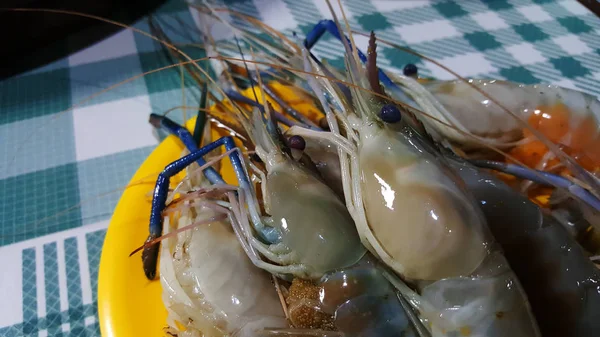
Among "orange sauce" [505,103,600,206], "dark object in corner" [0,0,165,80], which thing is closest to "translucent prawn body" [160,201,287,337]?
"orange sauce" [505,103,600,206]

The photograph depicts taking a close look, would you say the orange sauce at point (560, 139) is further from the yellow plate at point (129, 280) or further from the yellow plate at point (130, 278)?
the yellow plate at point (129, 280)

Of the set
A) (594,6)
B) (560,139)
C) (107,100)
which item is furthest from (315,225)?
(594,6)

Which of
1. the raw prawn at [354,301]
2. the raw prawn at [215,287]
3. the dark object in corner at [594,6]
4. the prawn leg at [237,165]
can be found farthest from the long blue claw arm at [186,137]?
the dark object in corner at [594,6]

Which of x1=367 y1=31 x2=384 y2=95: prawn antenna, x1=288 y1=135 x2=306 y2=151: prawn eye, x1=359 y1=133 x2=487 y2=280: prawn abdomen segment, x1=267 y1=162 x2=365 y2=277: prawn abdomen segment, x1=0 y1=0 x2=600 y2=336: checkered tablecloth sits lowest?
x1=0 y1=0 x2=600 y2=336: checkered tablecloth

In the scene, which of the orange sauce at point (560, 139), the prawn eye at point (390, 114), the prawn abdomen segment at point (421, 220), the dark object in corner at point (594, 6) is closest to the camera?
the prawn abdomen segment at point (421, 220)

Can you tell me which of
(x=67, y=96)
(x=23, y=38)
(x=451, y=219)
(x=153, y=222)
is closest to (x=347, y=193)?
(x=451, y=219)

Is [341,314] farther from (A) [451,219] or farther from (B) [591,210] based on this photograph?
(B) [591,210]

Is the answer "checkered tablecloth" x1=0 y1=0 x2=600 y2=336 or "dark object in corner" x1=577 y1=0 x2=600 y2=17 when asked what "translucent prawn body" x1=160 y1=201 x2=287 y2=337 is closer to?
"checkered tablecloth" x1=0 y1=0 x2=600 y2=336
